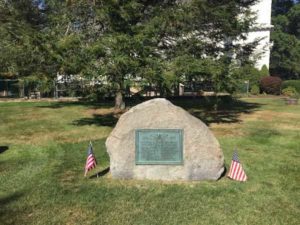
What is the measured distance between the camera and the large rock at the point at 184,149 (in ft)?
28.6

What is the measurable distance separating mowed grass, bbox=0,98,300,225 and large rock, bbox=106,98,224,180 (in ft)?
0.68

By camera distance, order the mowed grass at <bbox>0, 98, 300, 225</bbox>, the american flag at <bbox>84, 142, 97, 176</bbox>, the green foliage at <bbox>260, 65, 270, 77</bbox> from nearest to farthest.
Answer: the mowed grass at <bbox>0, 98, 300, 225</bbox> < the american flag at <bbox>84, 142, 97, 176</bbox> < the green foliage at <bbox>260, 65, 270, 77</bbox>

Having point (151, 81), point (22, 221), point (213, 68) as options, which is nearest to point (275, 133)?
point (213, 68)

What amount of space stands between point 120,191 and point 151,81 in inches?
193

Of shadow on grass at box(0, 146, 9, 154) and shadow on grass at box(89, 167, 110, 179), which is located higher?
shadow on grass at box(0, 146, 9, 154)

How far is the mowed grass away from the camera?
277 inches

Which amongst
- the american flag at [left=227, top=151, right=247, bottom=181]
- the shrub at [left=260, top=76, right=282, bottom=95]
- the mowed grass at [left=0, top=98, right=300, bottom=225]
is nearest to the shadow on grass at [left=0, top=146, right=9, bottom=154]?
the mowed grass at [left=0, top=98, right=300, bottom=225]

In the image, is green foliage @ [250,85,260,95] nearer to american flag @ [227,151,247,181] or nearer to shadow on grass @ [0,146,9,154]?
shadow on grass @ [0,146,9,154]

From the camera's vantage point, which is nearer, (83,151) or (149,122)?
(149,122)

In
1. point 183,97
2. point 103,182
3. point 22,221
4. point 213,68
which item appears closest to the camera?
point 22,221

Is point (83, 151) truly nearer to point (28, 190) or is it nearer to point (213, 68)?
point (28, 190)

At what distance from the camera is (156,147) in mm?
8820

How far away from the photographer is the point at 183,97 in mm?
27625

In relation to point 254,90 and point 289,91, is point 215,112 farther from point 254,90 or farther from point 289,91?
point 289,91
